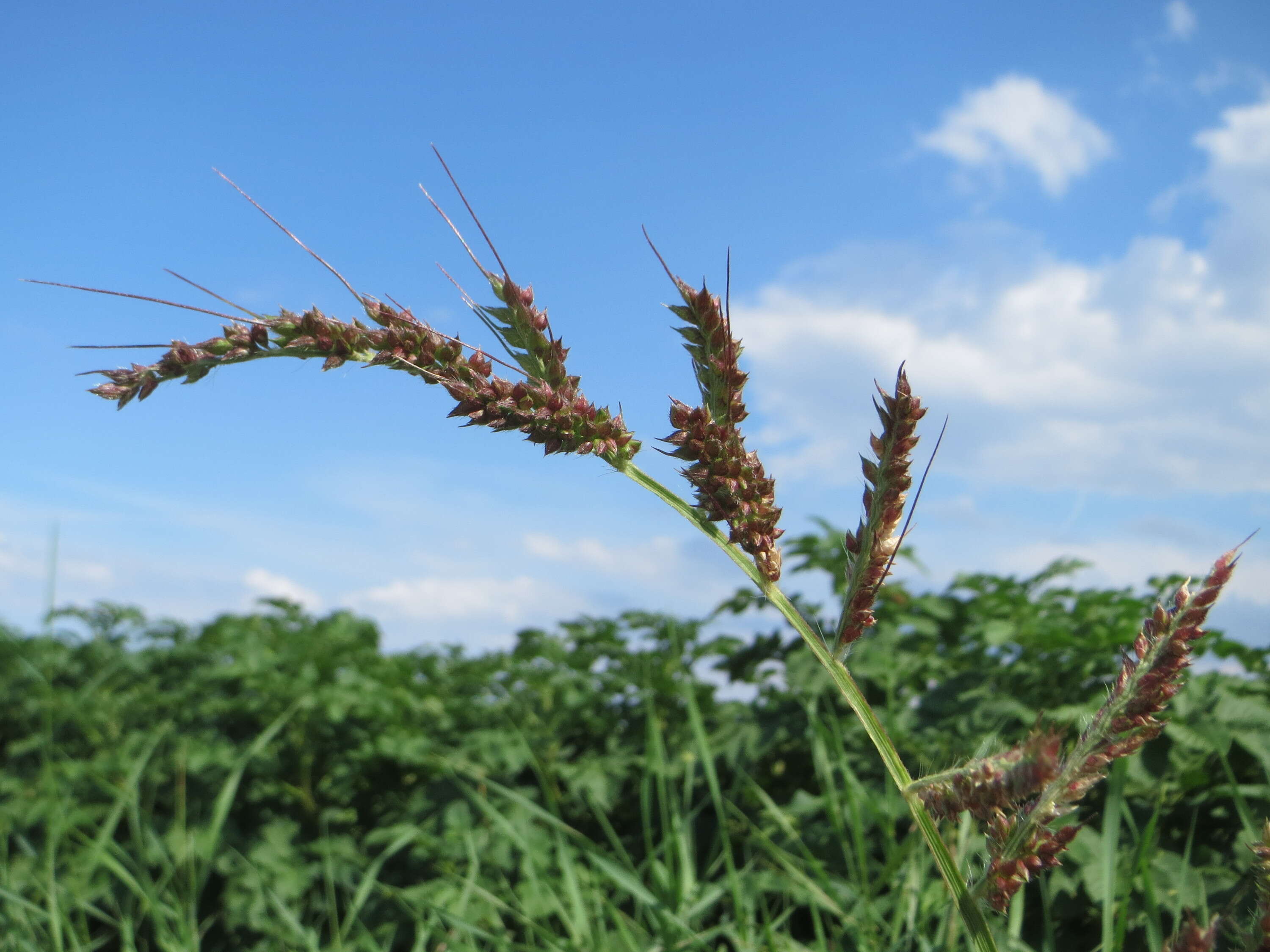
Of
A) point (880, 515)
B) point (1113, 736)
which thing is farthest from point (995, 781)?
point (880, 515)

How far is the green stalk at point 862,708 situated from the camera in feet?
4.47

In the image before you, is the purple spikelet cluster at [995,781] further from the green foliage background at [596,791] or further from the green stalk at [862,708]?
the green foliage background at [596,791]

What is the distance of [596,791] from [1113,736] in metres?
3.55

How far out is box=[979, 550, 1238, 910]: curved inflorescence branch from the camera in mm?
1269

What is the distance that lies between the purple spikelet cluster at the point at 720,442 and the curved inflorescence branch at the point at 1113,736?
485 millimetres

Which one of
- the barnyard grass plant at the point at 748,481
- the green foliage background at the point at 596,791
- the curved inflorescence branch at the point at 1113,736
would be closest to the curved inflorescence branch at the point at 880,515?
the barnyard grass plant at the point at 748,481

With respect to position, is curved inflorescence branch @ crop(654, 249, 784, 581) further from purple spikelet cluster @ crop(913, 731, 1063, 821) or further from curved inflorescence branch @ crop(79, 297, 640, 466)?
purple spikelet cluster @ crop(913, 731, 1063, 821)

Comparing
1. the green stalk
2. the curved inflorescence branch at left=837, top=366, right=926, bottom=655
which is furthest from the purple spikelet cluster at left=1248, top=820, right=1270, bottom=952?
the curved inflorescence branch at left=837, top=366, right=926, bottom=655

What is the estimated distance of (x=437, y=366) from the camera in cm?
149

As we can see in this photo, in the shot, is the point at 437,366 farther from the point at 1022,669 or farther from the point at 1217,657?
the point at 1217,657

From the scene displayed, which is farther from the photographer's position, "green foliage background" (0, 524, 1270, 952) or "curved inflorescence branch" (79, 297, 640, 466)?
"green foliage background" (0, 524, 1270, 952)

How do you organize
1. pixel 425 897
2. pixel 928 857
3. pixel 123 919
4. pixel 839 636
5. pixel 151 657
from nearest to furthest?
pixel 839 636 → pixel 928 857 → pixel 425 897 → pixel 123 919 → pixel 151 657

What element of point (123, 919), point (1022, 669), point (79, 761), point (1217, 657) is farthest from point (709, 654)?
point (79, 761)

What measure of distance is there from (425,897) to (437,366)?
124 inches
